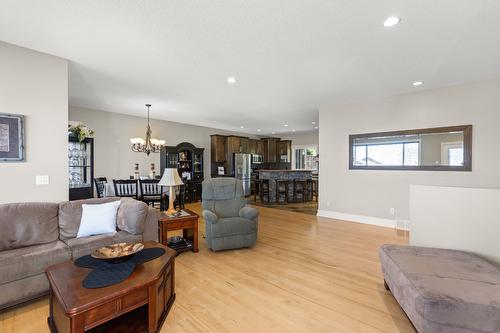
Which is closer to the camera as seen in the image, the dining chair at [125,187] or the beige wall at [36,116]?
the beige wall at [36,116]

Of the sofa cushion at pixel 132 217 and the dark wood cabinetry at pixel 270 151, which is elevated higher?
the dark wood cabinetry at pixel 270 151

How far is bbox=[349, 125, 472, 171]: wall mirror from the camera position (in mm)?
3900

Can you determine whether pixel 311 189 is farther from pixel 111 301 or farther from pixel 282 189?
pixel 111 301

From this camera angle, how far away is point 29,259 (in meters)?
2.03

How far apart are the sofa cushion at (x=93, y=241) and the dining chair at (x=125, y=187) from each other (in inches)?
92.2

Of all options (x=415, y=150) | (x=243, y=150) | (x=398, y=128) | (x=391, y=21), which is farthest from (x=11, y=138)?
(x=243, y=150)

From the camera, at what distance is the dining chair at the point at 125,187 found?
4.68m

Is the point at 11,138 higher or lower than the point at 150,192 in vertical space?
higher

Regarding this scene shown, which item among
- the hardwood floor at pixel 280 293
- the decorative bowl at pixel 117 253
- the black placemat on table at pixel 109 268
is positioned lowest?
the hardwood floor at pixel 280 293

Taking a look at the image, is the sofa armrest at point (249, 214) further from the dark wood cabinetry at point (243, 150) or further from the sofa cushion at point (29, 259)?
the dark wood cabinetry at point (243, 150)

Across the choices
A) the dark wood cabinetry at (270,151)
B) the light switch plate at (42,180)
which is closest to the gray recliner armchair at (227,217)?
the light switch plate at (42,180)

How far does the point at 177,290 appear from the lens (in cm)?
229

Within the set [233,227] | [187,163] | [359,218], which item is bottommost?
[359,218]

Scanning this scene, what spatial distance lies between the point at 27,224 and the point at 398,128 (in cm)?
587
